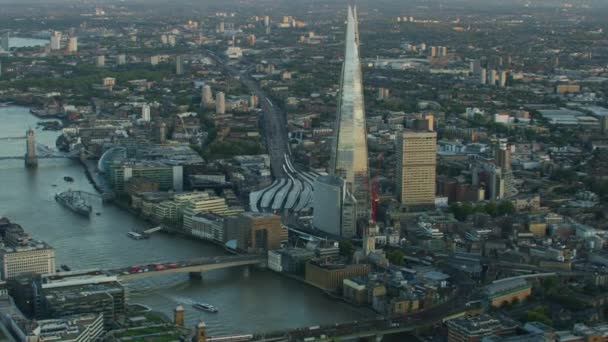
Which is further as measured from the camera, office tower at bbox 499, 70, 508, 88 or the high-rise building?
office tower at bbox 499, 70, 508, 88

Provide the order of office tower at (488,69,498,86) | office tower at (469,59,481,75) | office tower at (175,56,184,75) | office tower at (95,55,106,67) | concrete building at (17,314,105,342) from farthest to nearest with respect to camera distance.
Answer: office tower at (95,55,106,67) → office tower at (175,56,184,75) → office tower at (469,59,481,75) → office tower at (488,69,498,86) → concrete building at (17,314,105,342)

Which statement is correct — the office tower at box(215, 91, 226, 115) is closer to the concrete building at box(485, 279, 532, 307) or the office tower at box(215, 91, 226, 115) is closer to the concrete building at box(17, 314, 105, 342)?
the concrete building at box(485, 279, 532, 307)

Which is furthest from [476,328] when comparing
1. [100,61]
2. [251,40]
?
[251,40]

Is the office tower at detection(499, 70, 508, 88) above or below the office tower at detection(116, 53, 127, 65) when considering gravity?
above

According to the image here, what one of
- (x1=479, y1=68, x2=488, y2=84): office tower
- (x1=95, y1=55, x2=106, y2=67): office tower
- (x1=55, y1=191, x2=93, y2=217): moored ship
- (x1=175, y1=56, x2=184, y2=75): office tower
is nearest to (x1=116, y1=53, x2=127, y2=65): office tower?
(x1=95, y1=55, x2=106, y2=67): office tower

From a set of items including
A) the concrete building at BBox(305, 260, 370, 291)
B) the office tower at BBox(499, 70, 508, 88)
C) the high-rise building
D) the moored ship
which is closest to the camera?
the concrete building at BBox(305, 260, 370, 291)

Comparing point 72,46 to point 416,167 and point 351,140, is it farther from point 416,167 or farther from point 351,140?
point 351,140

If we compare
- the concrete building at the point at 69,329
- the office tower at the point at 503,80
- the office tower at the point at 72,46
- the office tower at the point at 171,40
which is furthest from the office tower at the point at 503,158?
the office tower at the point at 171,40
